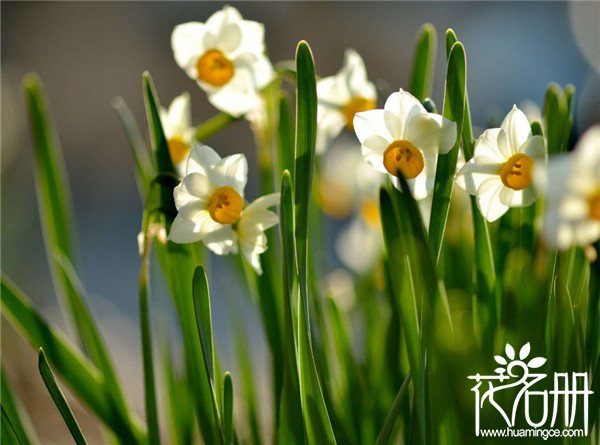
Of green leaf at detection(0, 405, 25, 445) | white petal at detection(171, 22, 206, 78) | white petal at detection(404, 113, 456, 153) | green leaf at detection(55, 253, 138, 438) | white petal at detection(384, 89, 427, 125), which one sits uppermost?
white petal at detection(171, 22, 206, 78)

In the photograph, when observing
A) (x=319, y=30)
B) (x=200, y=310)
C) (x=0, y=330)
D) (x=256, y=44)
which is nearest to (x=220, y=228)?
(x=200, y=310)

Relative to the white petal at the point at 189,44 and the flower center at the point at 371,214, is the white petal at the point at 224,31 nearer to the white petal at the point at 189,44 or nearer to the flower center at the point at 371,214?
the white petal at the point at 189,44

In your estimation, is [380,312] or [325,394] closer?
[325,394]

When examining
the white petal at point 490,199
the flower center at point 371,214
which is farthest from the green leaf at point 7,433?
the flower center at point 371,214

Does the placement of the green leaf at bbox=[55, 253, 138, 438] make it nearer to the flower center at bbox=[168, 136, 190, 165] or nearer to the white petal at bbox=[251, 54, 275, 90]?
the flower center at bbox=[168, 136, 190, 165]

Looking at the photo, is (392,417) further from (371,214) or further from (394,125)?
(371,214)

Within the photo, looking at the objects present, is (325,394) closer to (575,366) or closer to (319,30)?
(575,366)

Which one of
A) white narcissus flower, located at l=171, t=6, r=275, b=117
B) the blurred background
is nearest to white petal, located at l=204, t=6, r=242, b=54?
white narcissus flower, located at l=171, t=6, r=275, b=117

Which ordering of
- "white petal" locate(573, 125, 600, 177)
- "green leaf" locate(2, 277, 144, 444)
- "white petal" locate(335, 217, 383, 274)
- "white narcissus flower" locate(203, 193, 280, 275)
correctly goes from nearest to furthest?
"white petal" locate(573, 125, 600, 177) → "white narcissus flower" locate(203, 193, 280, 275) → "green leaf" locate(2, 277, 144, 444) → "white petal" locate(335, 217, 383, 274)
